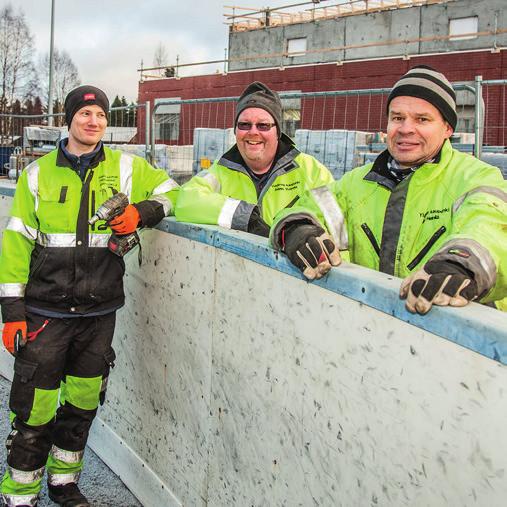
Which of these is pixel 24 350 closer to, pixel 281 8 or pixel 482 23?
pixel 482 23

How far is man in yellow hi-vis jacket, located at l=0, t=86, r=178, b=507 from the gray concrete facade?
25.5m

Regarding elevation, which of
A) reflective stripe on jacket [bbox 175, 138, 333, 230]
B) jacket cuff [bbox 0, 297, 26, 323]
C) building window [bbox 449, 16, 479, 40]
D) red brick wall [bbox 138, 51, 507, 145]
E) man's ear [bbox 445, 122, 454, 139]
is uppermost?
building window [bbox 449, 16, 479, 40]

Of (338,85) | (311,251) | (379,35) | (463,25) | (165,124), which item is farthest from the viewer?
(379,35)

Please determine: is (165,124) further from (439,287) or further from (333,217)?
(439,287)

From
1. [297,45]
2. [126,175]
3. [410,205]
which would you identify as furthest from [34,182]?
[297,45]

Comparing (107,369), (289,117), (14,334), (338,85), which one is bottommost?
(107,369)

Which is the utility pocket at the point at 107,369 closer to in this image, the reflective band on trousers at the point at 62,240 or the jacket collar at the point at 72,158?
the reflective band on trousers at the point at 62,240

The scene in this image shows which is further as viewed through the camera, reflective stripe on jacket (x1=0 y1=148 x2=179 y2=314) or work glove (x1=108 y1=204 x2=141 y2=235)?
reflective stripe on jacket (x1=0 y1=148 x2=179 y2=314)

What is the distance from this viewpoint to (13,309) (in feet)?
10.1

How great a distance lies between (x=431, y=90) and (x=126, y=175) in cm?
171

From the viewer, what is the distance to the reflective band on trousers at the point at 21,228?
3.14 metres

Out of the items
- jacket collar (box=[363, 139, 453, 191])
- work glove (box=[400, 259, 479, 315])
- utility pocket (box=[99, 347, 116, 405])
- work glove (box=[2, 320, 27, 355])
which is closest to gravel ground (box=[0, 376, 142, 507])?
utility pocket (box=[99, 347, 116, 405])

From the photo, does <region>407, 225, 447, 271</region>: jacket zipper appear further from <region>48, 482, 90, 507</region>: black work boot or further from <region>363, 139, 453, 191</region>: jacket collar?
<region>48, 482, 90, 507</region>: black work boot

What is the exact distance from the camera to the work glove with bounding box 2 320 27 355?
3.05 m
